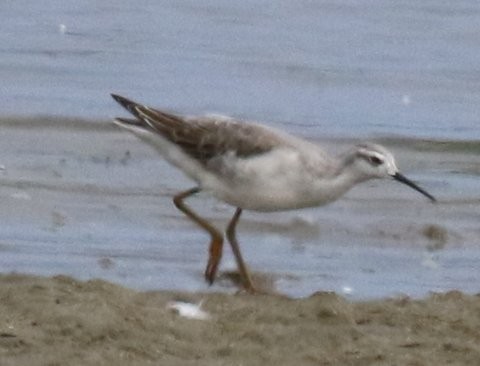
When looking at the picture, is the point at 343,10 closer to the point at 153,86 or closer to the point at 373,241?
the point at 153,86

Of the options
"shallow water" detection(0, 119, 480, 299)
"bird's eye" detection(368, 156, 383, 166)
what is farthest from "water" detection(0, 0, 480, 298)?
"bird's eye" detection(368, 156, 383, 166)

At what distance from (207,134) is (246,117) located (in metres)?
5.19

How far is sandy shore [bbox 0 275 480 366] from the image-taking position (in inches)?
269

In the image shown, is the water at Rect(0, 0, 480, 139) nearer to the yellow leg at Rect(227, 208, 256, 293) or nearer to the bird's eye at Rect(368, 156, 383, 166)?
the yellow leg at Rect(227, 208, 256, 293)

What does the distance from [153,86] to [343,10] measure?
13.5 feet

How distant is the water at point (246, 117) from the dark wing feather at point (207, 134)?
78 centimetres

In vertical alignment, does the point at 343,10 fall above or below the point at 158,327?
below

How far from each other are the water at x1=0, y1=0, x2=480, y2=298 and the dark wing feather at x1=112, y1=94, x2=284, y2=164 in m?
0.78

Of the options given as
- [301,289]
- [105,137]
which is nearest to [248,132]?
[301,289]

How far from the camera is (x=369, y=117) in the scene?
579 inches

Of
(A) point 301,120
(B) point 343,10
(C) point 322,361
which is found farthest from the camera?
(B) point 343,10

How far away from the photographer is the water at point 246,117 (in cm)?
987

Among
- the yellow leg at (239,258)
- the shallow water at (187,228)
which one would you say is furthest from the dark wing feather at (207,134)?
the shallow water at (187,228)

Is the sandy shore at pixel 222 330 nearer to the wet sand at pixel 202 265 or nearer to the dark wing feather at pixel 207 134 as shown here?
the wet sand at pixel 202 265
